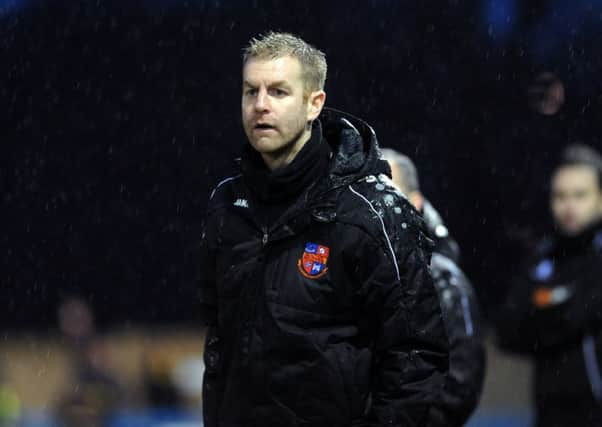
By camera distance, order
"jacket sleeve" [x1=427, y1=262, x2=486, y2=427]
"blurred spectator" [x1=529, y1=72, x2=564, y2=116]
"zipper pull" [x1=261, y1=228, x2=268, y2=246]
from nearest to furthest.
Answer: "zipper pull" [x1=261, y1=228, x2=268, y2=246] → "jacket sleeve" [x1=427, y1=262, x2=486, y2=427] → "blurred spectator" [x1=529, y1=72, x2=564, y2=116]

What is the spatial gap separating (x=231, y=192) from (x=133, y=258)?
886 cm

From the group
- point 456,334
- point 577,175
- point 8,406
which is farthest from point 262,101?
point 8,406

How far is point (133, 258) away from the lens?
1281cm

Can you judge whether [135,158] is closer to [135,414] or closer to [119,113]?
[119,113]

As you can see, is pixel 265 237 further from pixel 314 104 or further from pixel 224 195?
pixel 314 104

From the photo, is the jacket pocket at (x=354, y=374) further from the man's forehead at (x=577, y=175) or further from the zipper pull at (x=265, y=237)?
the man's forehead at (x=577, y=175)

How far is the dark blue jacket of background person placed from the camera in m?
5.43

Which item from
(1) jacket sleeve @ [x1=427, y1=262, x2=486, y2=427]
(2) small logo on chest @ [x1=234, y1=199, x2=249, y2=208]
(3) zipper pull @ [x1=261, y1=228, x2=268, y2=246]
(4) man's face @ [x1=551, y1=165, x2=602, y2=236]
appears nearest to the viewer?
(3) zipper pull @ [x1=261, y1=228, x2=268, y2=246]

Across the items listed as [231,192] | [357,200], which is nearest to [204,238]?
[231,192]

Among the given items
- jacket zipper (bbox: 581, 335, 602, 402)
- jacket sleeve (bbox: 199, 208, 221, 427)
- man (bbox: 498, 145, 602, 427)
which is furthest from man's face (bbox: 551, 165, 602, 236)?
jacket sleeve (bbox: 199, 208, 221, 427)

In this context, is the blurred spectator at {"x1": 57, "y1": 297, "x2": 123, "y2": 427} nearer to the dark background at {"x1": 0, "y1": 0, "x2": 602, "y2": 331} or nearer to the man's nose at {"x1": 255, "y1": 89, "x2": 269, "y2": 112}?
the dark background at {"x1": 0, "y1": 0, "x2": 602, "y2": 331}

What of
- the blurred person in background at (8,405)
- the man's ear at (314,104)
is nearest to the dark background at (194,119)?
the blurred person in background at (8,405)

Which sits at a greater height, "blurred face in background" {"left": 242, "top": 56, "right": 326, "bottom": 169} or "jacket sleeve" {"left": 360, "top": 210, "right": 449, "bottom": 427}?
"blurred face in background" {"left": 242, "top": 56, "right": 326, "bottom": 169}

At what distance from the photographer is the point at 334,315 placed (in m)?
3.77
